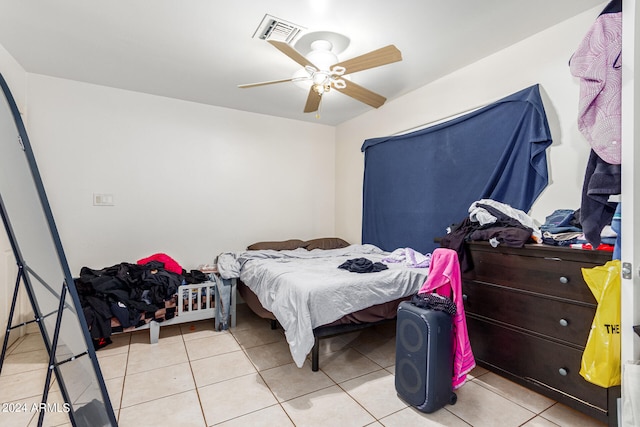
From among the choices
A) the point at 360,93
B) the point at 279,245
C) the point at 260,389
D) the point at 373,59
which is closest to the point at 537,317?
the point at 260,389

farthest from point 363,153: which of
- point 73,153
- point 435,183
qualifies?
point 73,153

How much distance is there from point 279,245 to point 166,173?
157 centimetres

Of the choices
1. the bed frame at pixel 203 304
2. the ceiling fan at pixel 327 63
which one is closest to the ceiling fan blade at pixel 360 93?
the ceiling fan at pixel 327 63

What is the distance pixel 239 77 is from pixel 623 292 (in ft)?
10.1

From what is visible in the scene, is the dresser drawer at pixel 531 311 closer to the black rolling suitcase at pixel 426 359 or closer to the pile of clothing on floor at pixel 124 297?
the black rolling suitcase at pixel 426 359

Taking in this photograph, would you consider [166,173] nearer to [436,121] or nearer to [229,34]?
[229,34]

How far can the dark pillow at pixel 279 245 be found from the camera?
12.1ft

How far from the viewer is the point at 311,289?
6.60ft

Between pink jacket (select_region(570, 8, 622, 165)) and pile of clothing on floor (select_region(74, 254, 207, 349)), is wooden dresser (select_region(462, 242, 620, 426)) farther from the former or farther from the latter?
pile of clothing on floor (select_region(74, 254, 207, 349))

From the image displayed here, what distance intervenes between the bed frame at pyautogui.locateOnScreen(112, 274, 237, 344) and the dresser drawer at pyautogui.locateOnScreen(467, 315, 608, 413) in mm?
2205

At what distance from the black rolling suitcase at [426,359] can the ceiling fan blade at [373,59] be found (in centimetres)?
161

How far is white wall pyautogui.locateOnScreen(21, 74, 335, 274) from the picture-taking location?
2994mm

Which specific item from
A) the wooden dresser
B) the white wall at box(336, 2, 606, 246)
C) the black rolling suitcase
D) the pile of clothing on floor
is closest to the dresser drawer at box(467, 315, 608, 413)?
the wooden dresser

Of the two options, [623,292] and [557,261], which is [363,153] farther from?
[623,292]
